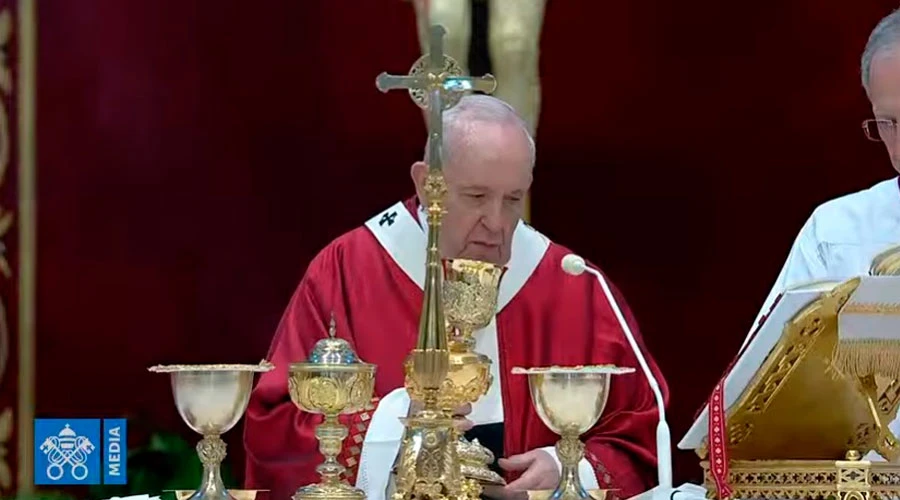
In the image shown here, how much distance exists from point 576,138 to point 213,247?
1.08 metres

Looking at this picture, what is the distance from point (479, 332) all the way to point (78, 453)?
4.85ft

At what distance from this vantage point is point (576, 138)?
4.86 meters

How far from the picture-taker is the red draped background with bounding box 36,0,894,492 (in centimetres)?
468

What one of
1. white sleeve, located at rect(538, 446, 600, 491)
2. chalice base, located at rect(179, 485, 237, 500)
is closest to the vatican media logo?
white sleeve, located at rect(538, 446, 600, 491)

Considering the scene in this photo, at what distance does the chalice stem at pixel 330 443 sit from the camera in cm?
262

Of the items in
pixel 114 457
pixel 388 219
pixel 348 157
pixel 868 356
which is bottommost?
pixel 114 457

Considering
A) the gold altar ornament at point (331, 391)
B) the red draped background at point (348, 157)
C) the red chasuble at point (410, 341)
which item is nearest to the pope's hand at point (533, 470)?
the red chasuble at point (410, 341)

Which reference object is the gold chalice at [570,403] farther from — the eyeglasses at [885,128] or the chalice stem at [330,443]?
the eyeglasses at [885,128]

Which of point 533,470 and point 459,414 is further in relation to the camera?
point 533,470

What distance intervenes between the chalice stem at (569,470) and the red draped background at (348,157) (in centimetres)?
219

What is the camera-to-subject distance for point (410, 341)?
3.65 metres

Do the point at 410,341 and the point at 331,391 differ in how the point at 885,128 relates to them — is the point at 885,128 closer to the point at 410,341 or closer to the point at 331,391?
the point at 410,341

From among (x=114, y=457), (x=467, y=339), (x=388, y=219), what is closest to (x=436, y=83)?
(x=467, y=339)

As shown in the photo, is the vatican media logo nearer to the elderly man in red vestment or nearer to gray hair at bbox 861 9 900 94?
the elderly man in red vestment
